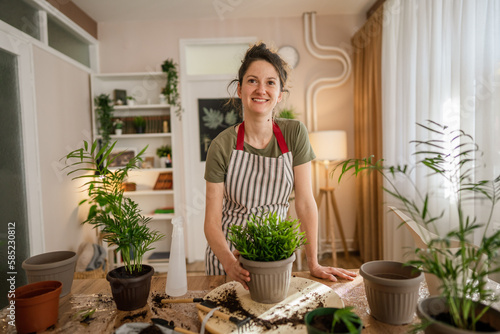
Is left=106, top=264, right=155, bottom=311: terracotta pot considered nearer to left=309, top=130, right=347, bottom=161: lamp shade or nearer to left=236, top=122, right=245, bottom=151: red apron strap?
left=236, top=122, right=245, bottom=151: red apron strap

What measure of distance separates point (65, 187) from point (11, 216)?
31.8 inches

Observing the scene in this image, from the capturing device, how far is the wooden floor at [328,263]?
364 centimetres

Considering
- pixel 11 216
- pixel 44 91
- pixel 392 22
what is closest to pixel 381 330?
pixel 11 216

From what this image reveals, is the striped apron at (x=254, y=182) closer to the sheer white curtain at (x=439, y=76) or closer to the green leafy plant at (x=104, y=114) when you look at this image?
the sheer white curtain at (x=439, y=76)

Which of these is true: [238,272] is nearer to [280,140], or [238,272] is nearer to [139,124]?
[280,140]

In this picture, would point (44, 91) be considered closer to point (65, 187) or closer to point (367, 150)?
point (65, 187)

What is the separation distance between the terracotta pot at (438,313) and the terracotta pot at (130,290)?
2.32ft

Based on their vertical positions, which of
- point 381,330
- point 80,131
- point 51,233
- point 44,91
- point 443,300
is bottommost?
point 51,233

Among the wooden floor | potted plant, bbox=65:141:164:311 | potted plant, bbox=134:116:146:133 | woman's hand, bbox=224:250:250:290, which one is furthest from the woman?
potted plant, bbox=134:116:146:133

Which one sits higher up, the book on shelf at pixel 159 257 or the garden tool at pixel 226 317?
the garden tool at pixel 226 317

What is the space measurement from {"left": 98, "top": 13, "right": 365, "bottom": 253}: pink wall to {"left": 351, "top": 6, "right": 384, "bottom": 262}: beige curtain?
295mm

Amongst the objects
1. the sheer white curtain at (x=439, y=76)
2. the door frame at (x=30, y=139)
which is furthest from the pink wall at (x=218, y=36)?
the door frame at (x=30, y=139)

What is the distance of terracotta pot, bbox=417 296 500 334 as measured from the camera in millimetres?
584

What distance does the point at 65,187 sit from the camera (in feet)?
10.5
